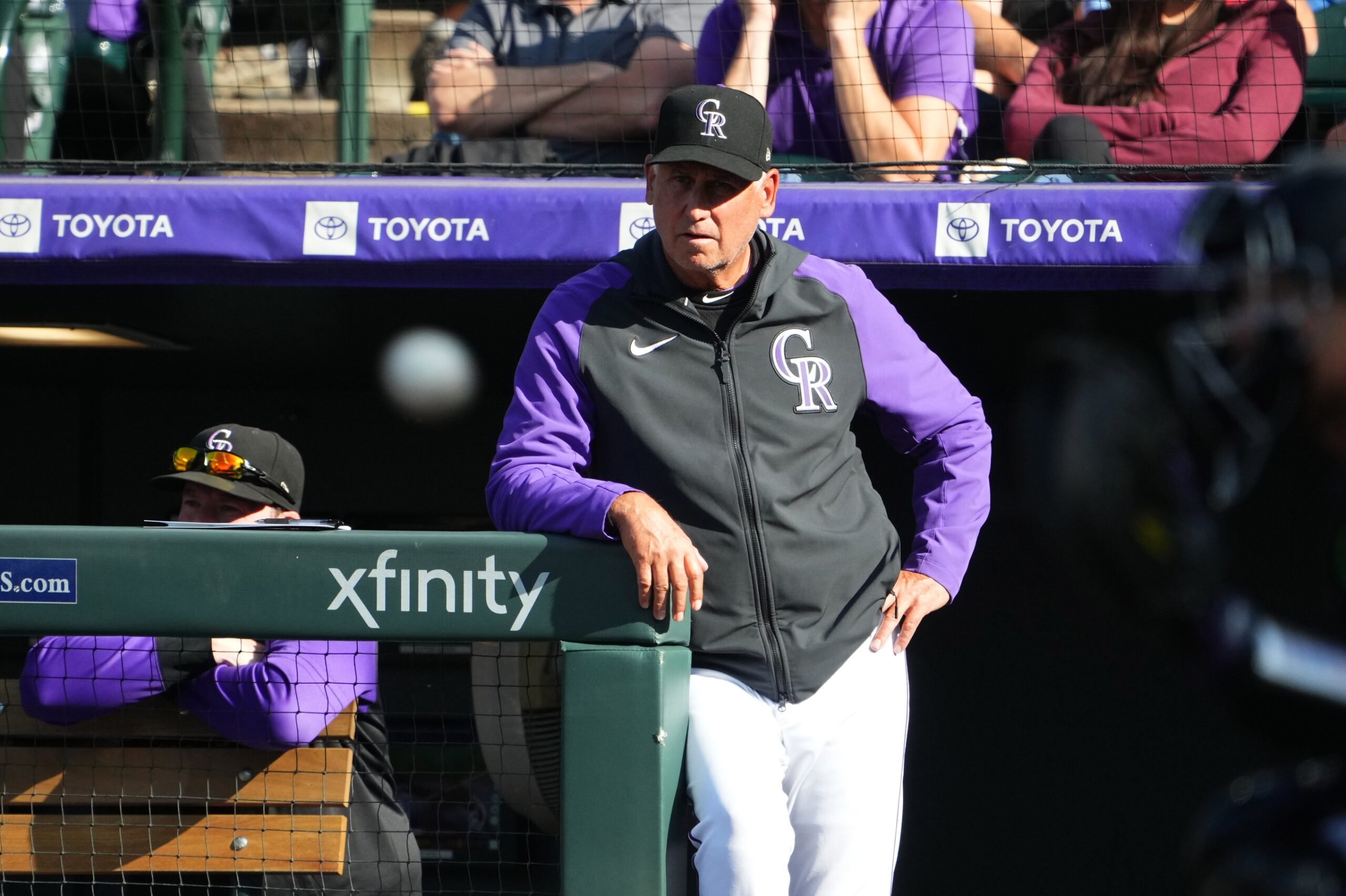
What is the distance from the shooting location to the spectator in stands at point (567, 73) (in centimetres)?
383

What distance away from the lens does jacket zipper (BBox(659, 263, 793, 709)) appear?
7.14ft

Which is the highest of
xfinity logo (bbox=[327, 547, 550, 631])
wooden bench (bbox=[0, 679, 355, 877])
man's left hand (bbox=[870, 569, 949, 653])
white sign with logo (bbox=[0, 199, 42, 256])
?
white sign with logo (bbox=[0, 199, 42, 256])

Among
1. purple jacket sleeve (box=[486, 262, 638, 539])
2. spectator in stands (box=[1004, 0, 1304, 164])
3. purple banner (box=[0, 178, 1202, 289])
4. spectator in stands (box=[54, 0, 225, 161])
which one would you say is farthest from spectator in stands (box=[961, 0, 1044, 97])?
spectator in stands (box=[54, 0, 225, 161])

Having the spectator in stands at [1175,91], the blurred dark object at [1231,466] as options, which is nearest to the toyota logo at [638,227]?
the spectator in stands at [1175,91]

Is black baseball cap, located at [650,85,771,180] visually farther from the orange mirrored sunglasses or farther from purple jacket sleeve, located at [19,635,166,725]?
purple jacket sleeve, located at [19,635,166,725]

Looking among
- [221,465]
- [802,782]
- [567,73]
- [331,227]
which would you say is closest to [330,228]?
[331,227]

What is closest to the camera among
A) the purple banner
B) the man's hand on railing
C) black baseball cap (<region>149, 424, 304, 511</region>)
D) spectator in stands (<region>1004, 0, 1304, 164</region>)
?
the man's hand on railing

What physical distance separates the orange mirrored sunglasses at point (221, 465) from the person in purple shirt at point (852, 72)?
1.61m

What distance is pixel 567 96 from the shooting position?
152 inches

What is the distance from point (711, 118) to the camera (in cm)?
236

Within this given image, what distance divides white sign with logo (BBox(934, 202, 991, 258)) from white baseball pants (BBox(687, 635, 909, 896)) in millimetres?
1170

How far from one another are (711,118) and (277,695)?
4.10ft

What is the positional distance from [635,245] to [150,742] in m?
1.26

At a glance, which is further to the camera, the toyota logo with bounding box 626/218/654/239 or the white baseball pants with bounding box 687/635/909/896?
the toyota logo with bounding box 626/218/654/239
